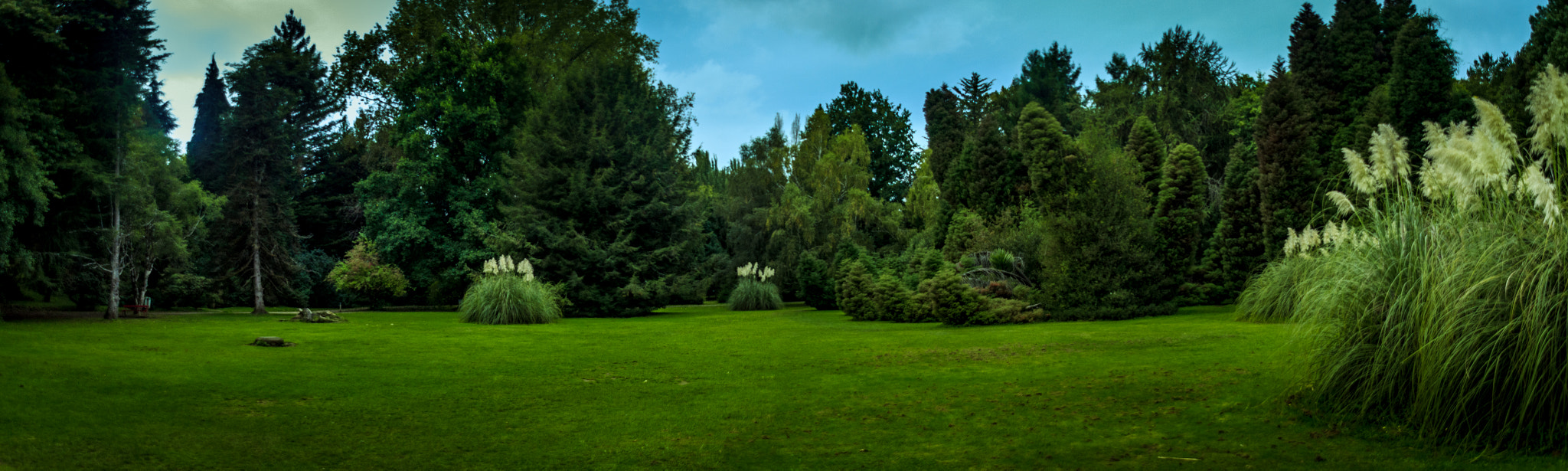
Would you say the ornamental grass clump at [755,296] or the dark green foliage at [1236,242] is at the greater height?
the dark green foliage at [1236,242]

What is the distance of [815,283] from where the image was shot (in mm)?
28375

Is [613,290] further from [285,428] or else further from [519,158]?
[285,428]

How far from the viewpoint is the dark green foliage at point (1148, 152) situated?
2597 centimetres

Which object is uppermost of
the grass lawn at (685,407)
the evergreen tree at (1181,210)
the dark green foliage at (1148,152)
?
the dark green foliage at (1148,152)

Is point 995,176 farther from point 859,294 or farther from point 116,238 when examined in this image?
point 116,238

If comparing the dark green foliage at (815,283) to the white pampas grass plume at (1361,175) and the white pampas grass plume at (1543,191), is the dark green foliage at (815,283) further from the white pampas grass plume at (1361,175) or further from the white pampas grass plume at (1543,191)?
the white pampas grass plume at (1543,191)

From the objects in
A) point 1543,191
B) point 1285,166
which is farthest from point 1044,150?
point 1543,191

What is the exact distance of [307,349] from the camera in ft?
38.9

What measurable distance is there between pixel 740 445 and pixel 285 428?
345 cm

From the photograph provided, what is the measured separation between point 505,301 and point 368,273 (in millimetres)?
12615

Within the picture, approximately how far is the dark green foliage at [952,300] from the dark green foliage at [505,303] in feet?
30.5

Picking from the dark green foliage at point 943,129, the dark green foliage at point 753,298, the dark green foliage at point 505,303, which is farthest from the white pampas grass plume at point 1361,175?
the dark green foliage at point 943,129

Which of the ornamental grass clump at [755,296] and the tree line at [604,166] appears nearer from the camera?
the tree line at [604,166]

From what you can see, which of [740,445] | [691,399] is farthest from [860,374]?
[740,445]
